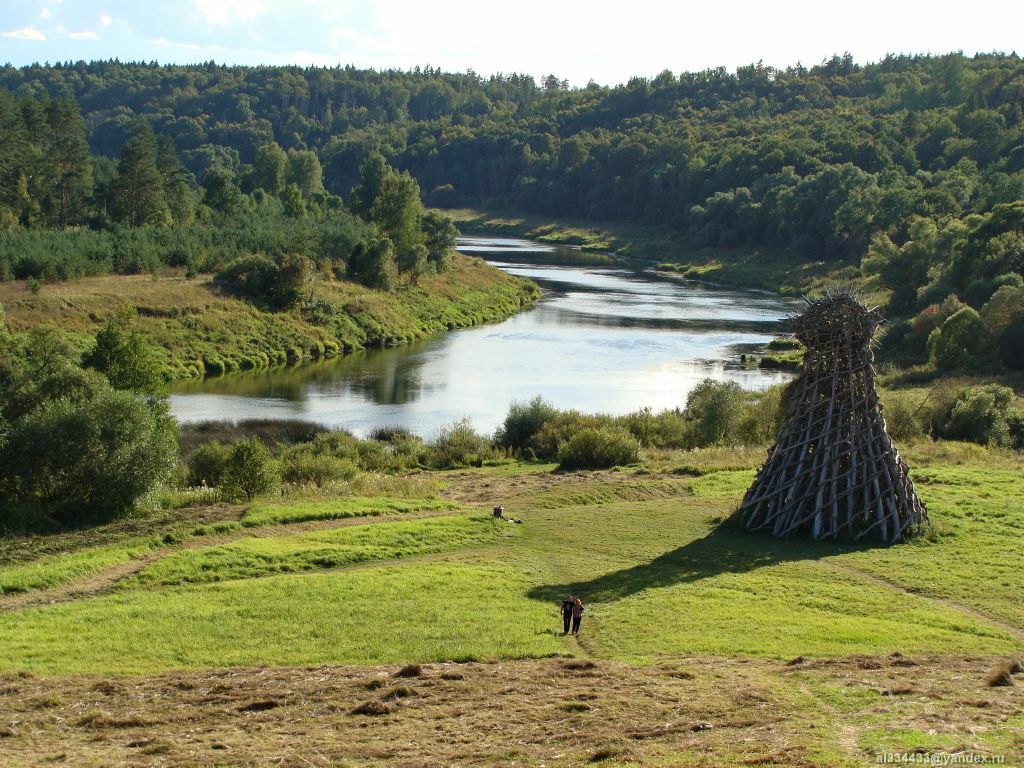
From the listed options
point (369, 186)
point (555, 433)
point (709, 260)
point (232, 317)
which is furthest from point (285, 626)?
point (709, 260)

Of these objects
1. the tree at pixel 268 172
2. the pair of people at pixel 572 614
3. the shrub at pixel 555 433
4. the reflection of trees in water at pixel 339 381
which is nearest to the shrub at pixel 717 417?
the shrub at pixel 555 433

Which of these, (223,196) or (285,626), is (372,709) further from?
(223,196)

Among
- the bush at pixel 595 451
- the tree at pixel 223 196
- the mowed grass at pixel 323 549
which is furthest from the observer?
the tree at pixel 223 196

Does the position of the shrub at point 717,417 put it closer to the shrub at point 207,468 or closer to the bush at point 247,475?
the bush at point 247,475

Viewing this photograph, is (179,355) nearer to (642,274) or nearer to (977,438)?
(977,438)

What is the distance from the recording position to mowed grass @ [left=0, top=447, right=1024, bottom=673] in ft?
80.2

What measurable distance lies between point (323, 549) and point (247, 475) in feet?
29.6

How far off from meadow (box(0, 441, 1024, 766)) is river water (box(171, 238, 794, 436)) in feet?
84.7

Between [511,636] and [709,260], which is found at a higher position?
[709,260]

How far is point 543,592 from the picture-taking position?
96.9ft

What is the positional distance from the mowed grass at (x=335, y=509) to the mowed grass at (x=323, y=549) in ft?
5.67

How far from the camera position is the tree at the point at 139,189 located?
112 meters

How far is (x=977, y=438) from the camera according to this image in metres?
55.1

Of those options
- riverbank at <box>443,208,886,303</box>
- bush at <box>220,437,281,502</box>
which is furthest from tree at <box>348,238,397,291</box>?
bush at <box>220,437,281,502</box>
